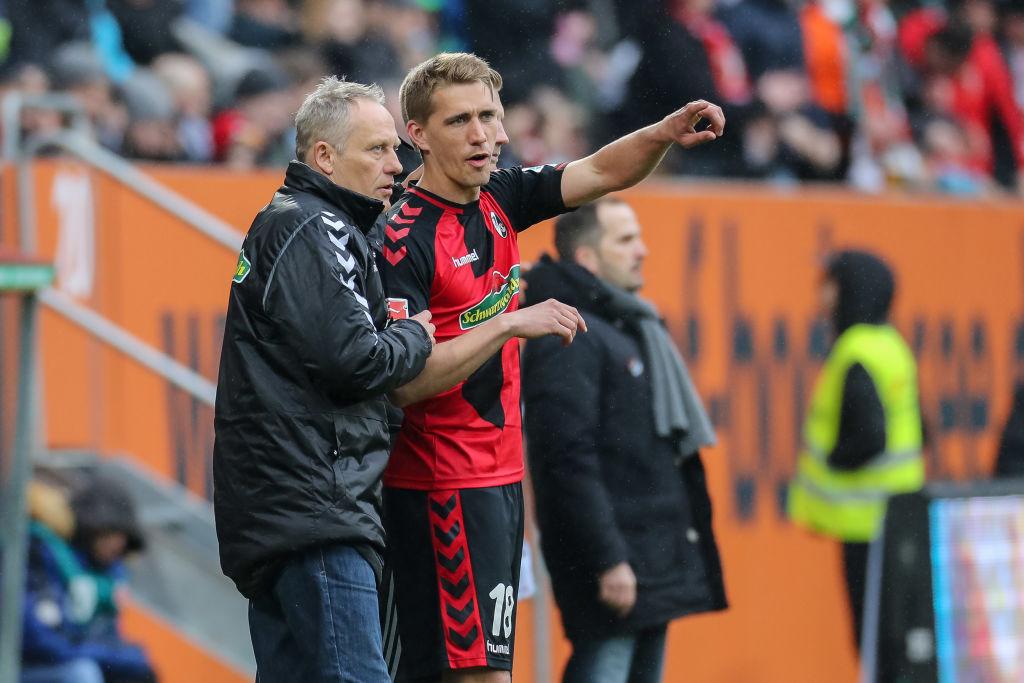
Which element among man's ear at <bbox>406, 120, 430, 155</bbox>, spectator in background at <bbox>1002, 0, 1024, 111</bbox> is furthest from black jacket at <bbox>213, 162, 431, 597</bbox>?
spectator in background at <bbox>1002, 0, 1024, 111</bbox>

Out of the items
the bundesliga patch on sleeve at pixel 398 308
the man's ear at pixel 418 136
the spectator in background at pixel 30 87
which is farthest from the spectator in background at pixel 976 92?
the bundesliga patch on sleeve at pixel 398 308

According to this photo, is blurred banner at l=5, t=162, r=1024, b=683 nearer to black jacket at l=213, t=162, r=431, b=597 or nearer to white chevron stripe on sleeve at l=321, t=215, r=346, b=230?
black jacket at l=213, t=162, r=431, b=597

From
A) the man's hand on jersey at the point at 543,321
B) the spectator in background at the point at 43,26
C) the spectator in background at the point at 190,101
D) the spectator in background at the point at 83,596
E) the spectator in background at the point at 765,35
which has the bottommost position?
the spectator in background at the point at 83,596

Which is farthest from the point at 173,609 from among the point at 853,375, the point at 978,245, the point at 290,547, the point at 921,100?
the point at 921,100

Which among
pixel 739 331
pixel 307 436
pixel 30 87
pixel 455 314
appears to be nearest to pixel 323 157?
pixel 455 314

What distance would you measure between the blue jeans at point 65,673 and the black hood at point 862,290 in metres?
3.81

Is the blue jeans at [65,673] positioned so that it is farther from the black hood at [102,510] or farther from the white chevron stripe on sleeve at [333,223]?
the white chevron stripe on sleeve at [333,223]

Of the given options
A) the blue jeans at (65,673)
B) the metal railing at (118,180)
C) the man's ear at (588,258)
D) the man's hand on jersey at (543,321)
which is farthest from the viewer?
the metal railing at (118,180)

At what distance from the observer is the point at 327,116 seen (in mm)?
4262

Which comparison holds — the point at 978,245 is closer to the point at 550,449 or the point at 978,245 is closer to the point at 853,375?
the point at 853,375

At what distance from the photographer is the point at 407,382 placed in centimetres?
416

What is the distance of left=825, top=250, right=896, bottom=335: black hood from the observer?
8180 millimetres

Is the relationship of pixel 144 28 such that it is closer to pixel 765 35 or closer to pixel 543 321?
pixel 765 35

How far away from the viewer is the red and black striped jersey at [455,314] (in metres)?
4.50
